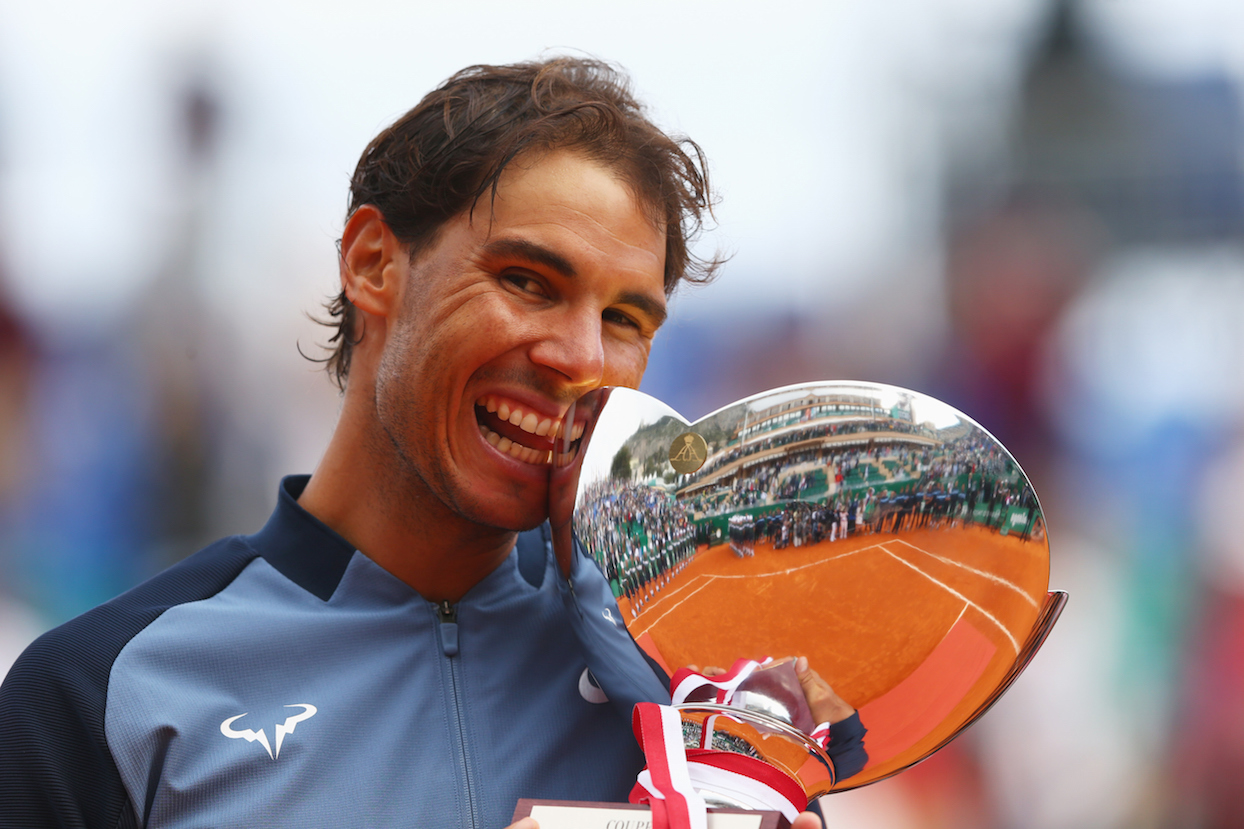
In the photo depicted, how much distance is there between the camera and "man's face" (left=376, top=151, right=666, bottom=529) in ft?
3.92

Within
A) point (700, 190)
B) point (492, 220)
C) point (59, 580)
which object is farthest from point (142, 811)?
point (59, 580)

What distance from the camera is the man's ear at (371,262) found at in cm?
138

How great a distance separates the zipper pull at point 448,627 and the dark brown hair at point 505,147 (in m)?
0.50

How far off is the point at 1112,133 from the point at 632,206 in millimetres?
4049

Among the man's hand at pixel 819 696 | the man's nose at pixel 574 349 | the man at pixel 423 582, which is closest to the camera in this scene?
the man's hand at pixel 819 696

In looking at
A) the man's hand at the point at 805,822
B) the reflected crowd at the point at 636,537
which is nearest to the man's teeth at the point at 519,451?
the reflected crowd at the point at 636,537

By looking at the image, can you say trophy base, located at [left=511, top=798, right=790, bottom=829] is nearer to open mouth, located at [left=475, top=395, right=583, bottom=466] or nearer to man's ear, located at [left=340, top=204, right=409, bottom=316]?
open mouth, located at [left=475, top=395, right=583, bottom=466]

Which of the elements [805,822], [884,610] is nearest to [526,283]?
[884,610]

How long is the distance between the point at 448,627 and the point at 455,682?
8cm

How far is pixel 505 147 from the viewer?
4.31 ft

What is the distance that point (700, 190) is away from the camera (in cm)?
166

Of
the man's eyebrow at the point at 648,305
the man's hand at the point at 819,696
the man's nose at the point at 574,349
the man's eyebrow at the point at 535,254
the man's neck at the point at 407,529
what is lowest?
the man's hand at the point at 819,696

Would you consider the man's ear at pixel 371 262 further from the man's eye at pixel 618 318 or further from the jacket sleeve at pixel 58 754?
the jacket sleeve at pixel 58 754

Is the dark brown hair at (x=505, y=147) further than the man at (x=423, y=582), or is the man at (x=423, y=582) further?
the dark brown hair at (x=505, y=147)
